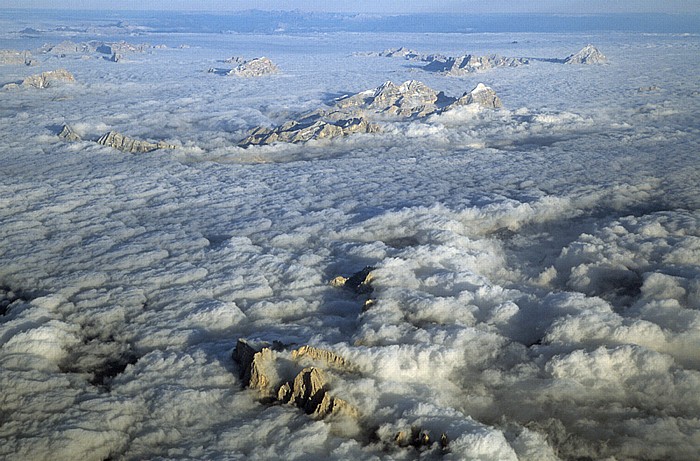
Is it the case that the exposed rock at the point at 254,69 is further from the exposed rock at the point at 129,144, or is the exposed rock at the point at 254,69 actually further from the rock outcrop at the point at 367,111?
the exposed rock at the point at 129,144

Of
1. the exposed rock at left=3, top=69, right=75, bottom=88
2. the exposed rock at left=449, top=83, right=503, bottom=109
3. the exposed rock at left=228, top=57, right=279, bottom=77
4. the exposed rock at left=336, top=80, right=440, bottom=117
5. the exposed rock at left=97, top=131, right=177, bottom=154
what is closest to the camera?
the exposed rock at left=97, top=131, right=177, bottom=154

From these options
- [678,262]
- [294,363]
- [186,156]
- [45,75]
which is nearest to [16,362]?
[294,363]

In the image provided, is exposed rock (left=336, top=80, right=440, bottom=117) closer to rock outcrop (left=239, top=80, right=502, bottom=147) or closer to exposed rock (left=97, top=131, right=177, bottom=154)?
rock outcrop (left=239, top=80, right=502, bottom=147)

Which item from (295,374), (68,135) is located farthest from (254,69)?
(295,374)

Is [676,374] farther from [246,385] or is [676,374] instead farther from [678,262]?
[246,385]

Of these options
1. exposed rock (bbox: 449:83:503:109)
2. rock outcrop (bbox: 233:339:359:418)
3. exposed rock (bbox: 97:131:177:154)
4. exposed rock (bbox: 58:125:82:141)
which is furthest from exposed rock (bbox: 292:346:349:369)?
exposed rock (bbox: 449:83:503:109)

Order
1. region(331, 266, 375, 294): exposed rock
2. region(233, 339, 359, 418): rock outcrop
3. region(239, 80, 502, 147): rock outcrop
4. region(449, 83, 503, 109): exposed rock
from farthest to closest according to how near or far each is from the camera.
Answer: region(449, 83, 503, 109): exposed rock
region(239, 80, 502, 147): rock outcrop
region(331, 266, 375, 294): exposed rock
region(233, 339, 359, 418): rock outcrop
